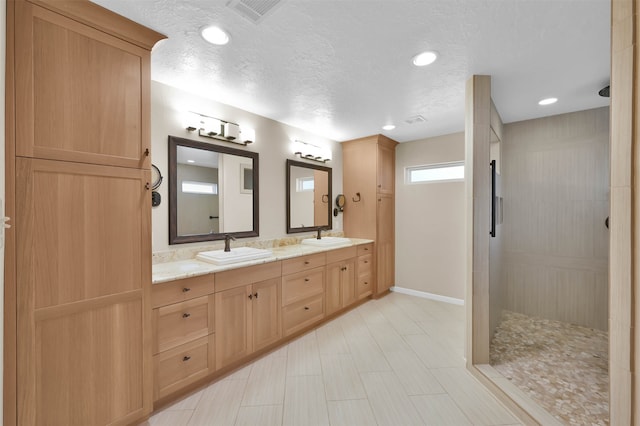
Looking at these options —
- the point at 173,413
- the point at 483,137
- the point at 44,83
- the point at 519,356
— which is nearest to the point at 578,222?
the point at 519,356

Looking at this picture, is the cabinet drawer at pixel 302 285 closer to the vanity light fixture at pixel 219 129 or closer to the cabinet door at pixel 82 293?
the cabinet door at pixel 82 293

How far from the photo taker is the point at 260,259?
7.54 feet

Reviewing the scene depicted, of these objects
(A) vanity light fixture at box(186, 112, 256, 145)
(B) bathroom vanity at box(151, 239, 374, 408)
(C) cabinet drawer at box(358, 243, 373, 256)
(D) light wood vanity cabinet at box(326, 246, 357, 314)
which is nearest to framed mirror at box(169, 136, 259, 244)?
(A) vanity light fixture at box(186, 112, 256, 145)

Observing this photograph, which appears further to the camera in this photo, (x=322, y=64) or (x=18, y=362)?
(x=322, y=64)

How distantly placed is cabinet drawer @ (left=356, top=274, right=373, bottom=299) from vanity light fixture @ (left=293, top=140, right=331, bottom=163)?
1779 mm

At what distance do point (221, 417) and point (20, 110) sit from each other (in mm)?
1987

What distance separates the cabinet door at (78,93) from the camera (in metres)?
1.17

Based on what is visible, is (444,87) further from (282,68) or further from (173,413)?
(173,413)

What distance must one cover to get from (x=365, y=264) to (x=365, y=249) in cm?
21

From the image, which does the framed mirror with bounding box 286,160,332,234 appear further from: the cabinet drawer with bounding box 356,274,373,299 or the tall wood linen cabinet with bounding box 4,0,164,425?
the tall wood linen cabinet with bounding box 4,0,164,425

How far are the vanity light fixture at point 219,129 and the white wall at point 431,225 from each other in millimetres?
2547

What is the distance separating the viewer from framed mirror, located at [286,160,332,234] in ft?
10.8

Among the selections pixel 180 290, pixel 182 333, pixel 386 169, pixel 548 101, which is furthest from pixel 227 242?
pixel 548 101

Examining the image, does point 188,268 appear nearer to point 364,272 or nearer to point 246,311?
point 246,311
